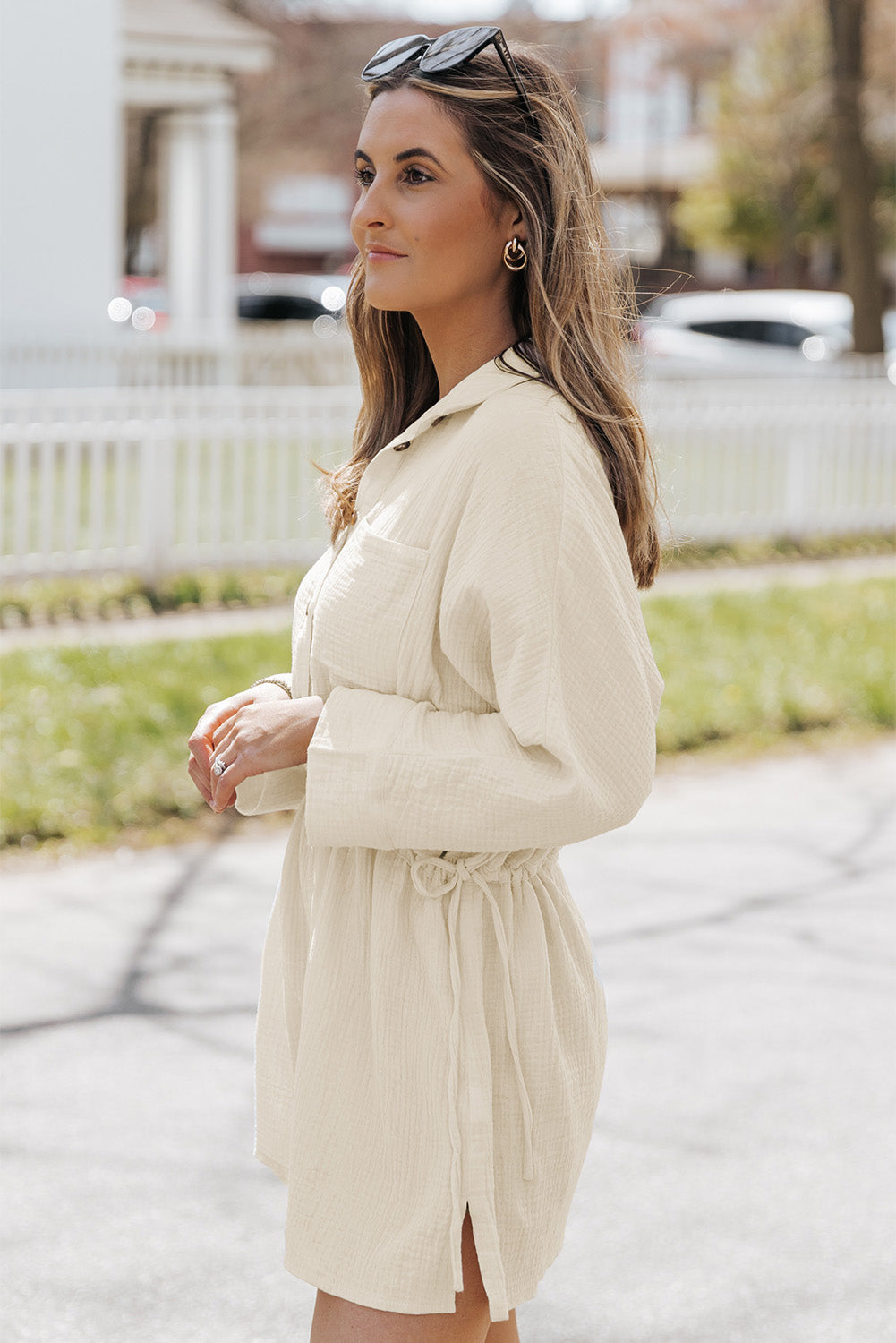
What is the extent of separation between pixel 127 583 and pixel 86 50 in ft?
29.1

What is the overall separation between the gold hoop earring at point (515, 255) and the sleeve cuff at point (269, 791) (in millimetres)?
678

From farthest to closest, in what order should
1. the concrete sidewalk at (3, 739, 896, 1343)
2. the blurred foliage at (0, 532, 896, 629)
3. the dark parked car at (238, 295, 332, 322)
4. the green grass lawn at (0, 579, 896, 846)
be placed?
the dark parked car at (238, 295, 332, 322)
the blurred foliage at (0, 532, 896, 629)
the green grass lawn at (0, 579, 896, 846)
the concrete sidewalk at (3, 739, 896, 1343)

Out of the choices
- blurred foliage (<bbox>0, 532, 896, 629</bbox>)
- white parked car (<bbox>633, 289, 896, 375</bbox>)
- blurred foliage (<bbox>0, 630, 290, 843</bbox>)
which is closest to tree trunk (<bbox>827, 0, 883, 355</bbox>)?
white parked car (<bbox>633, 289, 896, 375</bbox>)

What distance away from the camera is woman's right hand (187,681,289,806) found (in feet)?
6.57

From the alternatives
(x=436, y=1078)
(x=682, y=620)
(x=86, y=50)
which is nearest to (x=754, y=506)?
(x=682, y=620)

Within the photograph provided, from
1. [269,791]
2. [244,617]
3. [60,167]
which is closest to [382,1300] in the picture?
[269,791]

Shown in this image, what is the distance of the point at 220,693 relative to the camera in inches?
270

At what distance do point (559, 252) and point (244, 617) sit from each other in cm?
696

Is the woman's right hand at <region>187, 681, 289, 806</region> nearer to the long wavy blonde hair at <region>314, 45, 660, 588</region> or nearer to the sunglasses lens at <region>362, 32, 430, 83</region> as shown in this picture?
the long wavy blonde hair at <region>314, 45, 660, 588</region>

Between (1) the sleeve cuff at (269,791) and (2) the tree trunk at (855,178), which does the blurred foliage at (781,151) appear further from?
(1) the sleeve cuff at (269,791)

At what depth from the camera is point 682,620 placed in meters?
8.69

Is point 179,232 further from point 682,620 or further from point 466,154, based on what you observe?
point 466,154

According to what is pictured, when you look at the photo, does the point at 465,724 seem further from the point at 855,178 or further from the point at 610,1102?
the point at 855,178

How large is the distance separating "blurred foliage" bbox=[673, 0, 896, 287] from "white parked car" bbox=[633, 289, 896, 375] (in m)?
5.58
